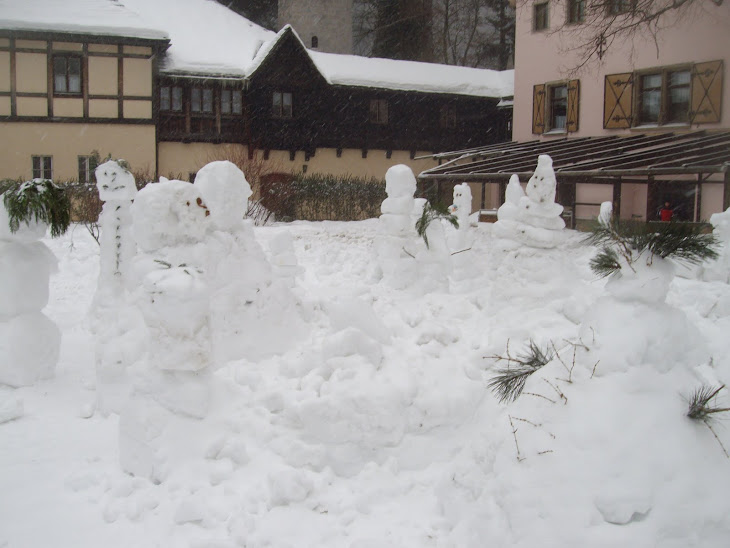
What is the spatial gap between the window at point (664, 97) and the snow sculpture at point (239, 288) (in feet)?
48.8

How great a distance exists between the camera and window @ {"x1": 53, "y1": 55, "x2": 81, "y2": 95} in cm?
2023

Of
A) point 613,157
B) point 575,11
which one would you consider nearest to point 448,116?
point 575,11

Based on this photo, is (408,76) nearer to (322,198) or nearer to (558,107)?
(558,107)

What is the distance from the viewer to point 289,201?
764 inches

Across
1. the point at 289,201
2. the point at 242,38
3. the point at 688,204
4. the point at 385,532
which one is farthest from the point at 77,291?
the point at 242,38

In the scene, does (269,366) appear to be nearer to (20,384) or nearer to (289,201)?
(20,384)

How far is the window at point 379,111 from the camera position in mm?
25375

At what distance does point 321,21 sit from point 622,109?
16822 mm

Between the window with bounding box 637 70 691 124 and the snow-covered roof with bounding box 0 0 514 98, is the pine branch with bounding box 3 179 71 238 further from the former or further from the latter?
the window with bounding box 637 70 691 124

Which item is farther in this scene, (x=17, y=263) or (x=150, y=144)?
(x=150, y=144)

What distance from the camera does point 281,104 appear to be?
2358 cm

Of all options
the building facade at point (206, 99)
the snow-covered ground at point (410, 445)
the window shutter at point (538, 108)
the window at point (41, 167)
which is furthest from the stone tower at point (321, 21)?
the snow-covered ground at point (410, 445)

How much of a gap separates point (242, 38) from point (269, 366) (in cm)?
2079

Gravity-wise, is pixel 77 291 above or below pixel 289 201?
below
